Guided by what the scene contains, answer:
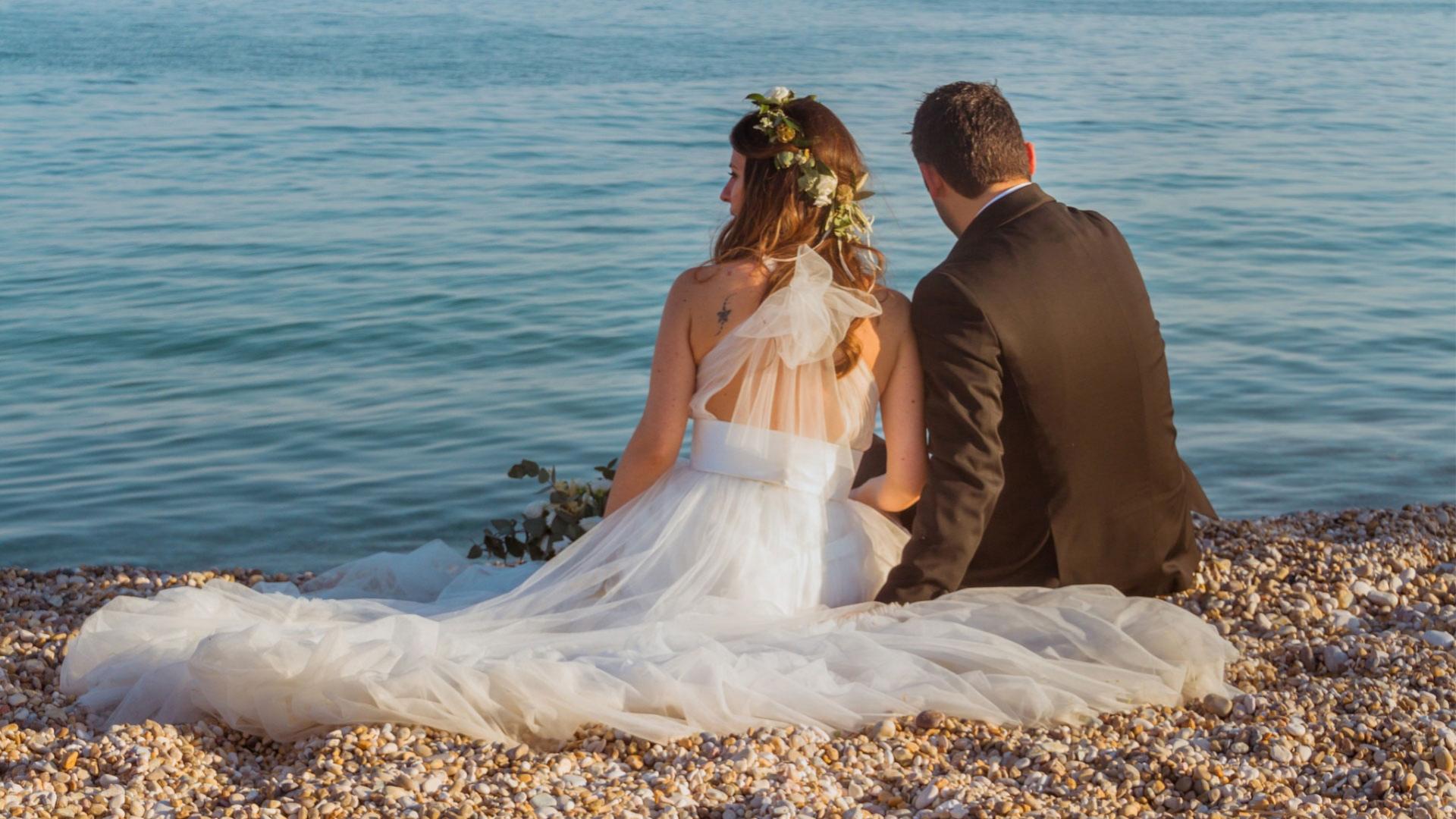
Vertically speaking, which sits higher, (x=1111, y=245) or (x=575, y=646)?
(x=1111, y=245)

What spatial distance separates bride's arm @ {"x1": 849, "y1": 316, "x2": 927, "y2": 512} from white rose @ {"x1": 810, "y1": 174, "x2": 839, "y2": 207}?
0.40 m

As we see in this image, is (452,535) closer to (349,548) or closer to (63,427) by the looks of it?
(349,548)

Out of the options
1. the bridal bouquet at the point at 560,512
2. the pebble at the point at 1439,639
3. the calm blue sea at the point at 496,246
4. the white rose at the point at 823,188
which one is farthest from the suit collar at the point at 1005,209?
the calm blue sea at the point at 496,246

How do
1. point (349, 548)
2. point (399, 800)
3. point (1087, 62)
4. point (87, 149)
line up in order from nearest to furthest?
point (399, 800) < point (349, 548) < point (87, 149) < point (1087, 62)

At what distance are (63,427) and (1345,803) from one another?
23.3ft

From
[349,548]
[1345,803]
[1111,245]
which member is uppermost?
[1111,245]

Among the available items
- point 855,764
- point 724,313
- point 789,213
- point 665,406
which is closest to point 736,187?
point 789,213

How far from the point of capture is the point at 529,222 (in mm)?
13344

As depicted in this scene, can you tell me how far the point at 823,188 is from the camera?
12.1ft

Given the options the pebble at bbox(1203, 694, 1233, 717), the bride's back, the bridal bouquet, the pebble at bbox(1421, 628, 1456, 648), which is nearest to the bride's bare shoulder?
the bride's back

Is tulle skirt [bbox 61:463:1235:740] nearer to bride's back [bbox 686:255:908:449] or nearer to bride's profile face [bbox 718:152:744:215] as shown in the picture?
bride's back [bbox 686:255:908:449]

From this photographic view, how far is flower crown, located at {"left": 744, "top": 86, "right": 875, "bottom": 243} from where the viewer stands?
3670 mm

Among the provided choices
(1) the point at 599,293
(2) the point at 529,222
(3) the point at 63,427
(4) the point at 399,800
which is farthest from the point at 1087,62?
(4) the point at 399,800

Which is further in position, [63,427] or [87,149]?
[87,149]
